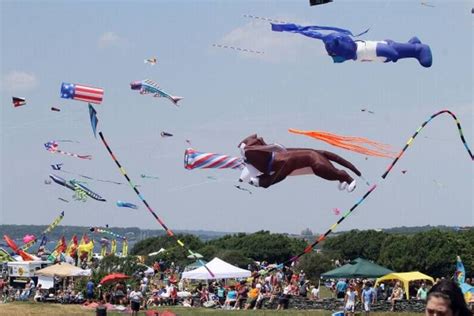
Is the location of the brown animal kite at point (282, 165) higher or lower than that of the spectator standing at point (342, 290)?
higher

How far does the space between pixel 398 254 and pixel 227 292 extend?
35.6m

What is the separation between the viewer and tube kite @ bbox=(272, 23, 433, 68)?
666 inches

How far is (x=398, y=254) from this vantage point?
63.2m

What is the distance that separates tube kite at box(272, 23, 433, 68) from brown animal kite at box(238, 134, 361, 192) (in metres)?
3.44

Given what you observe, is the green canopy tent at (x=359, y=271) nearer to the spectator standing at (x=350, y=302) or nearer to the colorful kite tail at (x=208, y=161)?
the spectator standing at (x=350, y=302)

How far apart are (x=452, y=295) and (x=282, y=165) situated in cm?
1637

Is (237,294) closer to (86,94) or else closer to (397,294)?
(397,294)

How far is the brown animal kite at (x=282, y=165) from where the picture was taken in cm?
2011

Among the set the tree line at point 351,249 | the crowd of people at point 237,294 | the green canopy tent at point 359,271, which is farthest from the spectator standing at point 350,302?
the tree line at point 351,249

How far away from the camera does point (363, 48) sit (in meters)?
17.4

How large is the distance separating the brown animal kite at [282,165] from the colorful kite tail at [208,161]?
555mm

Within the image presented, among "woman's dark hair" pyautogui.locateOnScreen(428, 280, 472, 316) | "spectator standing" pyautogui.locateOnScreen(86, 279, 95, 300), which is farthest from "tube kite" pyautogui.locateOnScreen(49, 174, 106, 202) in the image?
"woman's dark hair" pyautogui.locateOnScreen(428, 280, 472, 316)

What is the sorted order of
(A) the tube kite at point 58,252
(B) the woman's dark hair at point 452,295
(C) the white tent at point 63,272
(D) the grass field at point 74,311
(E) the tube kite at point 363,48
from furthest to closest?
(A) the tube kite at point 58,252
(C) the white tent at point 63,272
(D) the grass field at point 74,311
(E) the tube kite at point 363,48
(B) the woman's dark hair at point 452,295

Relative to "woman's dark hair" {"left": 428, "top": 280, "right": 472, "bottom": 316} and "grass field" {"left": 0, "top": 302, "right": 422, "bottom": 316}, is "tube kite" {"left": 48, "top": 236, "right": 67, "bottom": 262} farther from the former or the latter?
"woman's dark hair" {"left": 428, "top": 280, "right": 472, "bottom": 316}
